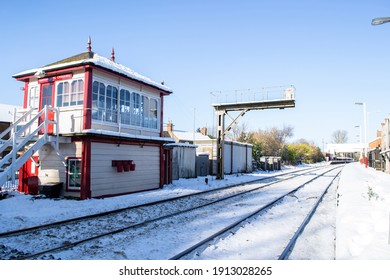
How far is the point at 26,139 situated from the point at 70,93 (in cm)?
311

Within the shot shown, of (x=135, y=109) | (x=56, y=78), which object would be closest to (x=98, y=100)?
(x=56, y=78)

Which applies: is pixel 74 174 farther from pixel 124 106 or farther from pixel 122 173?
pixel 124 106

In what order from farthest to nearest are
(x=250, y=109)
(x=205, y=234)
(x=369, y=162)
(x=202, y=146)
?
(x=369, y=162) < (x=202, y=146) < (x=250, y=109) < (x=205, y=234)

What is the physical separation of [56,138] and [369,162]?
162ft

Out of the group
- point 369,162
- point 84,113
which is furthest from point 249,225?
point 369,162

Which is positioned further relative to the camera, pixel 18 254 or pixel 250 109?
pixel 250 109

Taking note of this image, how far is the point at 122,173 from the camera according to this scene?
47.3 ft

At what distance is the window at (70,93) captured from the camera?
13453 millimetres

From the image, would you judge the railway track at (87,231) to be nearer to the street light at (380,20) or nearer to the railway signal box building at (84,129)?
the railway signal box building at (84,129)

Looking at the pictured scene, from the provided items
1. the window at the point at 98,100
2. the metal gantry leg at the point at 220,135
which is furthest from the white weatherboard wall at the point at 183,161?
the window at the point at 98,100

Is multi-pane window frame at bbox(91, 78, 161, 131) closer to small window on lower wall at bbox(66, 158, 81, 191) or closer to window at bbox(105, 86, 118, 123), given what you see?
window at bbox(105, 86, 118, 123)

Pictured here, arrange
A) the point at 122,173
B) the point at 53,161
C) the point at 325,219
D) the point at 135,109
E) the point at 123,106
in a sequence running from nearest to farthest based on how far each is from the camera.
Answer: the point at 325,219
the point at 53,161
the point at 122,173
the point at 123,106
the point at 135,109
